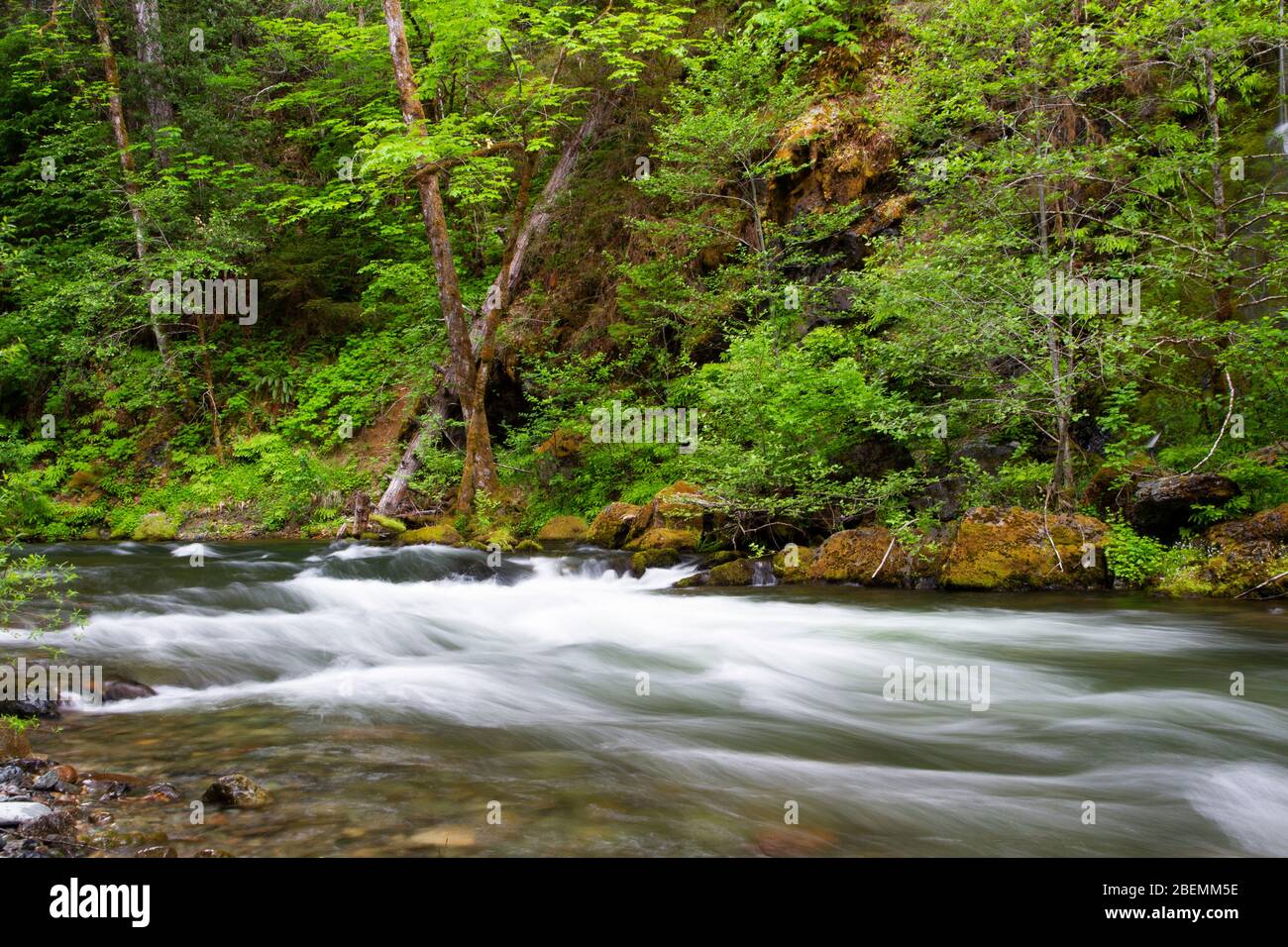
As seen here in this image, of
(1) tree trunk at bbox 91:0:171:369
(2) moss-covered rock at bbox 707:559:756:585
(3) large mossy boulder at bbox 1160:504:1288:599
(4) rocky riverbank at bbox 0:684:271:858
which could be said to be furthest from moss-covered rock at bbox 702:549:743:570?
(1) tree trunk at bbox 91:0:171:369

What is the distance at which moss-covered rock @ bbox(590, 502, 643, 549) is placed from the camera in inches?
515

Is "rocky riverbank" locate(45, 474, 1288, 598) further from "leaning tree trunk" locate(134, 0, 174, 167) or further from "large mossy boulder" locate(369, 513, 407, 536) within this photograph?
"leaning tree trunk" locate(134, 0, 174, 167)

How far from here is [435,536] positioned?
1370 cm

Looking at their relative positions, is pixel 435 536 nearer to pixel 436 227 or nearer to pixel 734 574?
pixel 436 227

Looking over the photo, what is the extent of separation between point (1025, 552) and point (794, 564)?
9.35 ft

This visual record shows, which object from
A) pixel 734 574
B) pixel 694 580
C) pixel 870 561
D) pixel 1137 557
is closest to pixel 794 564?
pixel 734 574

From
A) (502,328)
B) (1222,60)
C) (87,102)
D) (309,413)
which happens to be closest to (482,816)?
(1222,60)

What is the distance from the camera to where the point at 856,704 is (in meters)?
6.43

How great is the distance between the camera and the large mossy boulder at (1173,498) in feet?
29.2

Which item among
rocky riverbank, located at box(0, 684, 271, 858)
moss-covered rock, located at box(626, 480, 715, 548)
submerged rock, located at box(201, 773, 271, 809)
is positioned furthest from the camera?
moss-covered rock, located at box(626, 480, 715, 548)

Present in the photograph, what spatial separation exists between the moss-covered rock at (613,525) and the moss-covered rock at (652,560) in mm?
1327

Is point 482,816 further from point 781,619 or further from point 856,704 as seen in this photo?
point 781,619

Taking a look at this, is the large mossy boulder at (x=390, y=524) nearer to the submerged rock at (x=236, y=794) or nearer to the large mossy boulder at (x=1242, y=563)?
the submerged rock at (x=236, y=794)

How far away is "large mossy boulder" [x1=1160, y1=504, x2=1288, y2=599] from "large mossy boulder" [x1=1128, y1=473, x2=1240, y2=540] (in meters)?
0.32
